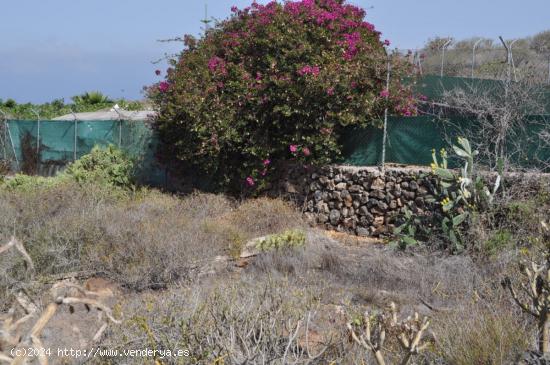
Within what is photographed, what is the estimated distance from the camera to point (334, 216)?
12.8 meters

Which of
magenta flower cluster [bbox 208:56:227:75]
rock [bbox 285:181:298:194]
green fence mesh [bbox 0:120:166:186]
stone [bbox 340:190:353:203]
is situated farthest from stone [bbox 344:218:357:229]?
green fence mesh [bbox 0:120:166:186]

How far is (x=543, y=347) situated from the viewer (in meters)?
4.57

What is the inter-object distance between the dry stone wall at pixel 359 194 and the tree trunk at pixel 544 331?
642 centimetres

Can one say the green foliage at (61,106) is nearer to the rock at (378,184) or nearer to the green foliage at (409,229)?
the rock at (378,184)

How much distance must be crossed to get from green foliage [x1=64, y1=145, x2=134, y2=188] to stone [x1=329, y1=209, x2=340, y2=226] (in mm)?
5246

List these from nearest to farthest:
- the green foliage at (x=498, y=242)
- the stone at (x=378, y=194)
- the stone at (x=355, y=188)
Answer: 1. the green foliage at (x=498, y=242)
2. the stone at (x=378, y=194)
3. the stone at (x=355, y=188)

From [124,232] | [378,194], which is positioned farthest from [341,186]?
[124,232]

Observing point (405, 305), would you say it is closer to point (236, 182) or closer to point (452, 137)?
point (452, 137)

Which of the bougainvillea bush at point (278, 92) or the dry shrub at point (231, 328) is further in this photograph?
the bougainvillea bush at point (278, 92)

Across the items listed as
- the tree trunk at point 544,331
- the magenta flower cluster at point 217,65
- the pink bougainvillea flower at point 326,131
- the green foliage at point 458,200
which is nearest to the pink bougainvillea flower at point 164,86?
the magenta flower cluster at point 217,65

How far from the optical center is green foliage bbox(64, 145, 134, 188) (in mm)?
15258

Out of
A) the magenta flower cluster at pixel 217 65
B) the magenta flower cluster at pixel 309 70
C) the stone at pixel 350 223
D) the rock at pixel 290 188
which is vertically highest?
the magenta flower cluster at pixel 217 65

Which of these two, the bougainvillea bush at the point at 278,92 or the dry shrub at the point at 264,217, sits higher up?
the bougainvillea bush at the point at 278,92

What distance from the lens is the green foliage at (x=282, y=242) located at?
32.2ft
